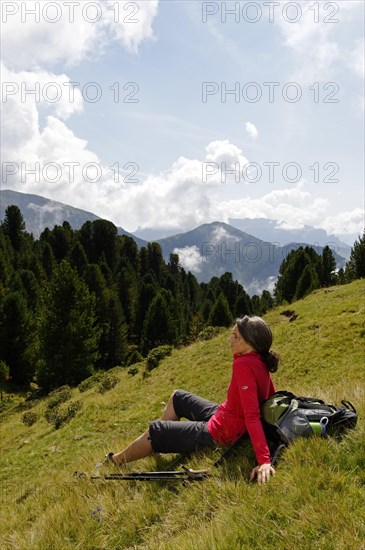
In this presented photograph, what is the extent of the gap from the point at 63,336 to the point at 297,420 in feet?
114

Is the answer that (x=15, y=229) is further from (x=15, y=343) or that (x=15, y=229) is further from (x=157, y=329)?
(x=157, y=329)

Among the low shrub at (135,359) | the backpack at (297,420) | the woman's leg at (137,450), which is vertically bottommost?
the low shrub at (135,359)

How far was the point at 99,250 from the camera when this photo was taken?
3984 inches

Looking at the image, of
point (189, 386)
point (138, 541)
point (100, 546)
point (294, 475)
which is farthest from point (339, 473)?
point (189, 386)

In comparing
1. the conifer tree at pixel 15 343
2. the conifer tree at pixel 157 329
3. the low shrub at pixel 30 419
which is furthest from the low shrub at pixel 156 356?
the conifer tree at pixel 15 343

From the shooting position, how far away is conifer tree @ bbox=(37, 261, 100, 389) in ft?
121

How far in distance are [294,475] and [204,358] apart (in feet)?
61.6

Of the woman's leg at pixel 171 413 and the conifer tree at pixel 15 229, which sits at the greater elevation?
the conifer tree at pixel 15 229

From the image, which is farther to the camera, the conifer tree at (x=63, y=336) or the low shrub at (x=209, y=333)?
the conifer tree at (x=63, y=336)

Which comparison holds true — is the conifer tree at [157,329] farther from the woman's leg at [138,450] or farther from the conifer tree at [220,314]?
the woman's leg at [138,450]

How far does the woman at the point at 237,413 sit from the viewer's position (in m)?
5.10

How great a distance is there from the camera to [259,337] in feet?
18.1

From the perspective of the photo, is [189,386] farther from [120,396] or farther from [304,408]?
[304,408]

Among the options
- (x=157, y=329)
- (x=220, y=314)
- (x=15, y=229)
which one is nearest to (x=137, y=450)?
(x=157, y=329)
